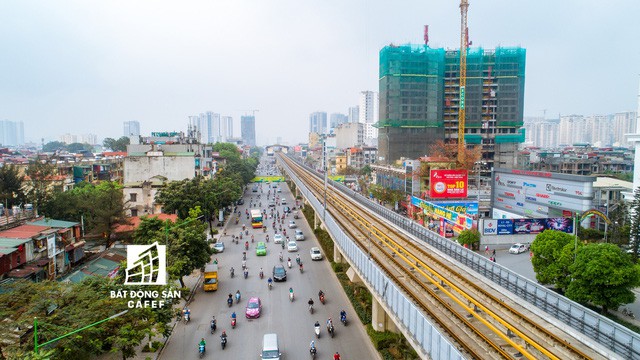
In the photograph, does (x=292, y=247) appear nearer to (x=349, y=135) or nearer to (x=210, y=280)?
(x=210, y=280)

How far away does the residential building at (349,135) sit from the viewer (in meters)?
173

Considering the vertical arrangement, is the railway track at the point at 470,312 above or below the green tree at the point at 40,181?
below

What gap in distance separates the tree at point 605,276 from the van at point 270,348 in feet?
48.9

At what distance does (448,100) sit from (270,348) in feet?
276

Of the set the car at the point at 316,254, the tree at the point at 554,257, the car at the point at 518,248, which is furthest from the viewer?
the car at the point at 316,254

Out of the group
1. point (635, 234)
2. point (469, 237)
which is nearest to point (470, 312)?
point (469, 237)

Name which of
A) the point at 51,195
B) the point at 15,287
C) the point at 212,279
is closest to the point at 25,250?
the point at 15,287

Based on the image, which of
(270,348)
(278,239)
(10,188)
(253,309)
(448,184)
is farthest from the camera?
(448,184)

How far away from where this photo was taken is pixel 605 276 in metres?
20.8

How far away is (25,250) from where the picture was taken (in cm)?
2403

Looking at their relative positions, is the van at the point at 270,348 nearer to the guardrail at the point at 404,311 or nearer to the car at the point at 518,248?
the guardrail at the point at 404,311

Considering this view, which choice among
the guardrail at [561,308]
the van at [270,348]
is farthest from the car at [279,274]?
the guardrail at [561,308]

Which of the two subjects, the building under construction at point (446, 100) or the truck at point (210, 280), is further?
the building under construction at point (446, 100)

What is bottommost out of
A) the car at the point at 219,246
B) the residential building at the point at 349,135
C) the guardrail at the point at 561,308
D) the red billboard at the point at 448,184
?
the car at the point at 219,246
